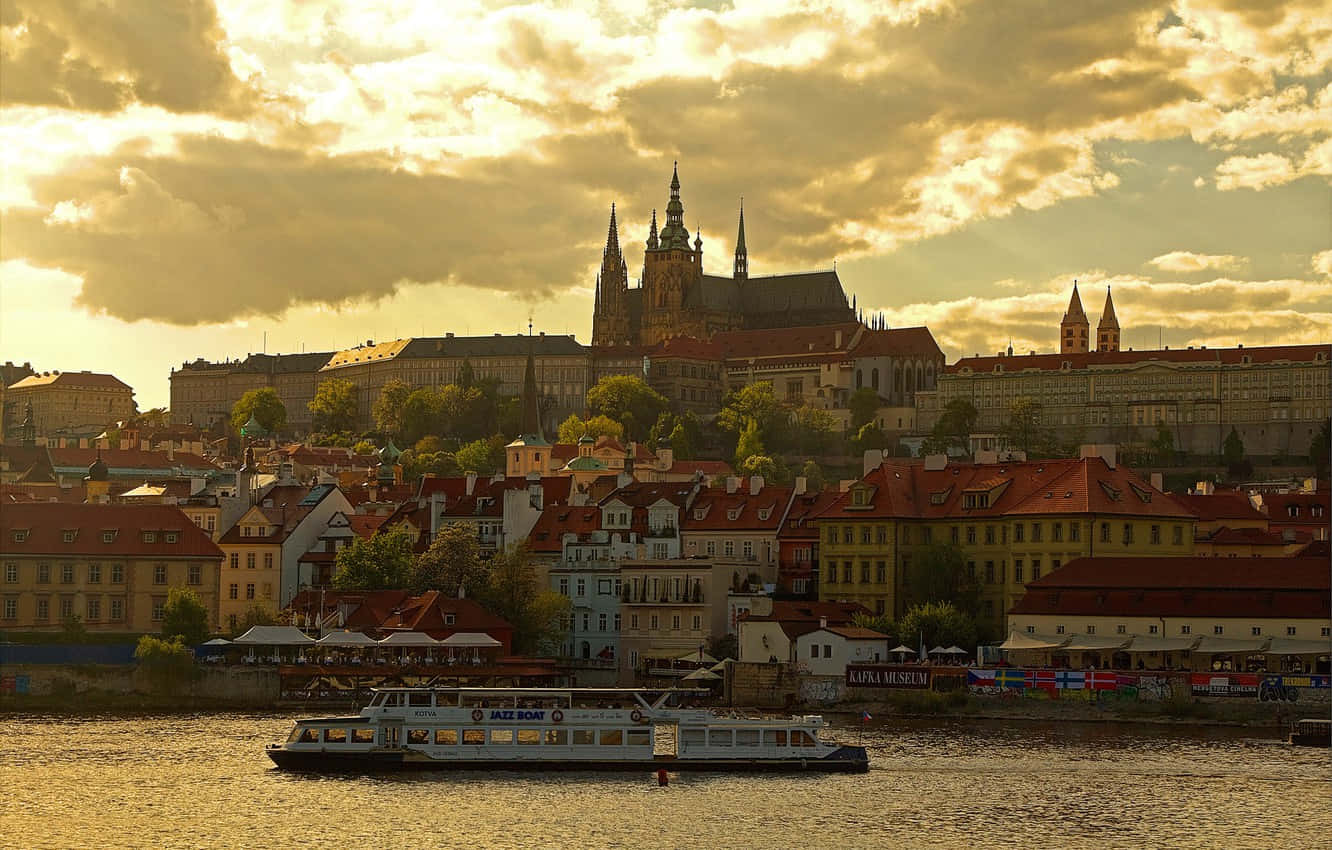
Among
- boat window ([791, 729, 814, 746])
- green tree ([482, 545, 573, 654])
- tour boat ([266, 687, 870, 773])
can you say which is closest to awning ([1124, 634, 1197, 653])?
tour boat ([266, 687, 870, 773])

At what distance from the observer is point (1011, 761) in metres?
72.3

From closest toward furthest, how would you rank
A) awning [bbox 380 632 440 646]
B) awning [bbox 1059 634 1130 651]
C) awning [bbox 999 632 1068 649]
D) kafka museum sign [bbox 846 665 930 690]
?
kafka museum sign [bbox 846 665 930 690] < awning [bbox 1059 634 1130 651] < awning [bbox 999 632 1068 649] < awning [bbox 380 632 440 646]

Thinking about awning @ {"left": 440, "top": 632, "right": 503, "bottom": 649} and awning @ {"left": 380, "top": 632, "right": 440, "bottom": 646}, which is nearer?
awning @ {"left": 380, "top": 632, "right": 440, "bottom": 646}

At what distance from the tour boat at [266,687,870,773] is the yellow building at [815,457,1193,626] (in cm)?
2846

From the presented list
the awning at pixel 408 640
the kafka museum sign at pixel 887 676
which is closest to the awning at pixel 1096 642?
the kafka museum sign at pixel 887 676

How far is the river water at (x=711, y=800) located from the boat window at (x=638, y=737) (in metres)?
2.08

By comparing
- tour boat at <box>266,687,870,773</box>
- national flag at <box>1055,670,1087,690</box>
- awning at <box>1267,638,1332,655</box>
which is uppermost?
awning at <box>1267,638,1332,655</box>

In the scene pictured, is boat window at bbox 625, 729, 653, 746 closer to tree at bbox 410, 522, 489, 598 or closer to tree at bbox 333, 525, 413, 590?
tree at bbox 410, 522, 489, 598

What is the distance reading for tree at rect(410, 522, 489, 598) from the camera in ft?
341

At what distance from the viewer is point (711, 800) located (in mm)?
66750

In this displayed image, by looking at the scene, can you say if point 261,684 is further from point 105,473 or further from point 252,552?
point 105,473

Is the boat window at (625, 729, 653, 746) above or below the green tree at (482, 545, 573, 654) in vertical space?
below

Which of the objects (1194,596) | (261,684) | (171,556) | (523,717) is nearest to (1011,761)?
(523,717)

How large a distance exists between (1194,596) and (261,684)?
114ft
